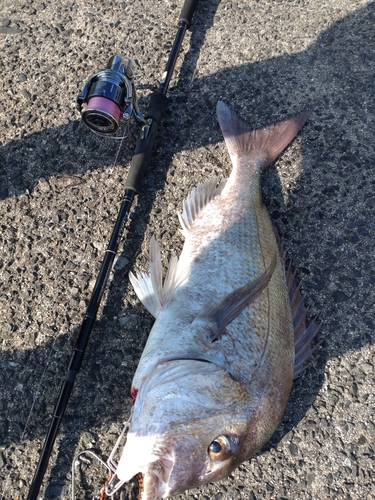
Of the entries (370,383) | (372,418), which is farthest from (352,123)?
(372,418)

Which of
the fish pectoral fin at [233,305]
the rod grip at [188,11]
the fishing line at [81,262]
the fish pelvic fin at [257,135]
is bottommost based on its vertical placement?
the fishing line at [81,262]

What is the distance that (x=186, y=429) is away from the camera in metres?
1.83

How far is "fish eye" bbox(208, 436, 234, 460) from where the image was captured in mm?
1859

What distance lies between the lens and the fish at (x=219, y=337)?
1837 mm

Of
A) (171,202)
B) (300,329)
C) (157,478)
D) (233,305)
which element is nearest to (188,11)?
(171,202)

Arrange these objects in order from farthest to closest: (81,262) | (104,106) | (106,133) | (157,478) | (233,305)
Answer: (81,262) < (106,133) < (104,106) < (233,305) < (157,478)

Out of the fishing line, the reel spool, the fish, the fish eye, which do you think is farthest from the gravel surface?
the fish eye

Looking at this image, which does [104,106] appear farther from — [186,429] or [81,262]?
[186,429]

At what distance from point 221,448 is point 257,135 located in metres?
2.04

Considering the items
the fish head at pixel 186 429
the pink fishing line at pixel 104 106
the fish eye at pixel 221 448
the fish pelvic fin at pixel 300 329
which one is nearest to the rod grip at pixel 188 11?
the pink fishing line at pixel 104 106

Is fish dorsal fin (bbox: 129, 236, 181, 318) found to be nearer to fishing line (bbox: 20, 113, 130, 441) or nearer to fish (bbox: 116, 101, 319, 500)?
fish (bbox: 116, 101, 319, 500)

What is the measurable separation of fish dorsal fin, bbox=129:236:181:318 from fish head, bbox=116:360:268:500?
1.66 ft

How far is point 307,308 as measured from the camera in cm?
254

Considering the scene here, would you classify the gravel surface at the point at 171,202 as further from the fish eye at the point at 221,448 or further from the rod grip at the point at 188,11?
the fish eye at the point at 221,448
